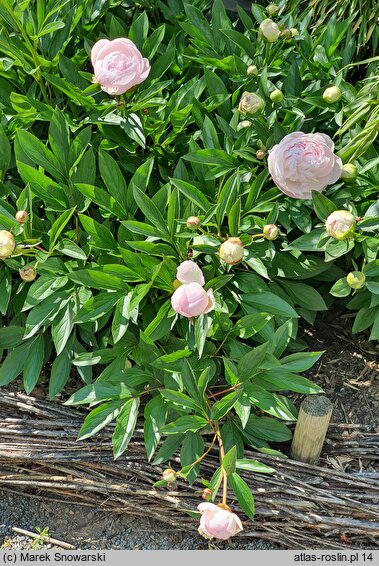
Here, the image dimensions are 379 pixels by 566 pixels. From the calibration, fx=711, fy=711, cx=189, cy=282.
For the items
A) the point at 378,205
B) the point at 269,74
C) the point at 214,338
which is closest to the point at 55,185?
the point at 214,338

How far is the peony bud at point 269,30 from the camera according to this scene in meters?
1.63

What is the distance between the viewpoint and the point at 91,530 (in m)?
1.66

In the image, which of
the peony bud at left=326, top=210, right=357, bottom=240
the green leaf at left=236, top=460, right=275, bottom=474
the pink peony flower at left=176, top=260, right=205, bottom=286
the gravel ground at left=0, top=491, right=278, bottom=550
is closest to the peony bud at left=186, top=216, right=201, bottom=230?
the pink peony flower at left=176, top=260, right=205, bottom=286

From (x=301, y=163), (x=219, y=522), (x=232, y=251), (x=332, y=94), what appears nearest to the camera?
(x=219, y=522)

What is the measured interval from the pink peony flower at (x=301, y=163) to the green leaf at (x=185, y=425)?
1.60 feet

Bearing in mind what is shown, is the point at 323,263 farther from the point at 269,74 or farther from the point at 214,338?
the point at 269,74

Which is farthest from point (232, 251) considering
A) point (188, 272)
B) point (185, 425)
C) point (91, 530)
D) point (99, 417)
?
point (91, 530)

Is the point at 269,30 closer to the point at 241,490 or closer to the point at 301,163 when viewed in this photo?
the point at 301,163

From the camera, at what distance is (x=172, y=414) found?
154cm

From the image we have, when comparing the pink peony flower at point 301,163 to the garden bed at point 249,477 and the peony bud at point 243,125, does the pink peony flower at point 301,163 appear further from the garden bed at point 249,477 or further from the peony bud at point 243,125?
the garden bed at point 249,477

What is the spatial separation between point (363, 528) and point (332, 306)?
558 mm

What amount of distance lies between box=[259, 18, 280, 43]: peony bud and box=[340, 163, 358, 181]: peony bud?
1.19 ft

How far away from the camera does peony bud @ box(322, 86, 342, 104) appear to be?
1620 millimetres

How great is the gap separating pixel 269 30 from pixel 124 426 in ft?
3.11
